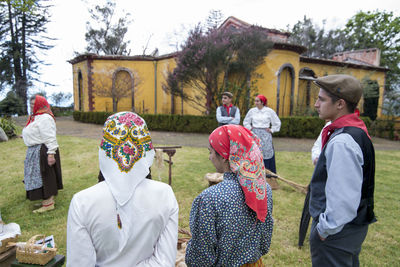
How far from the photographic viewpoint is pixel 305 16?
112 ft

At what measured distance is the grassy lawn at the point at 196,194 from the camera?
10.5 feet

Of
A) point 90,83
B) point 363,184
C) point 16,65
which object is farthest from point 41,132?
point 16,65

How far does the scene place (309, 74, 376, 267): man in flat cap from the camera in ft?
4.99

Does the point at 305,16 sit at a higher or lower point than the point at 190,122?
higher

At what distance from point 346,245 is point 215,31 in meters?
12.7

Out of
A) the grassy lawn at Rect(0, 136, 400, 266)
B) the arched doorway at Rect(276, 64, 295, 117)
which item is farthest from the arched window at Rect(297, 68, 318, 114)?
the grassy lawn at Rect(0, 136, 400, 266)

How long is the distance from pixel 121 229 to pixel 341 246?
1.39 meters

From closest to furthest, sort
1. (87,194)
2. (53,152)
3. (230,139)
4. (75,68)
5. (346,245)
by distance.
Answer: (87,194) → (230,139) → (346,245) → (53,152) → (75,68)

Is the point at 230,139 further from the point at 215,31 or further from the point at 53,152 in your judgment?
the point at 215,31

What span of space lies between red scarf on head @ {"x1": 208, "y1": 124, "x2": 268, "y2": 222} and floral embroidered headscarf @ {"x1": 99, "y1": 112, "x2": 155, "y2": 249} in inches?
19.3

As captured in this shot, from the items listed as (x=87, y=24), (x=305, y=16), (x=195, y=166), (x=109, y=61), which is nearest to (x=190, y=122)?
(x=195, y=166)

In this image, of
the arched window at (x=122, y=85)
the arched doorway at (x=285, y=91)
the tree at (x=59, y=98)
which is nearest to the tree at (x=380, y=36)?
the arched doorway at (x=285, y=91)

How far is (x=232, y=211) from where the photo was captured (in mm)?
1415

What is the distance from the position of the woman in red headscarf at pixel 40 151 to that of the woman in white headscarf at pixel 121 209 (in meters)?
3.12
